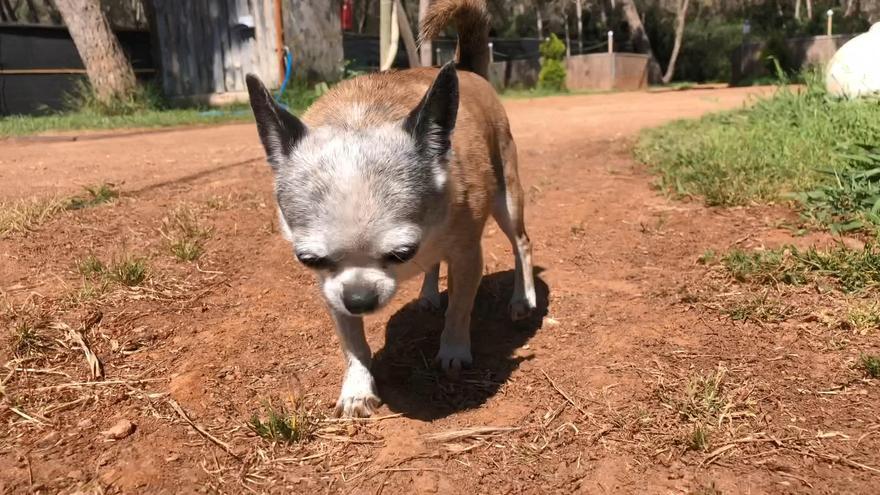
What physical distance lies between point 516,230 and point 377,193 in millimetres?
1484

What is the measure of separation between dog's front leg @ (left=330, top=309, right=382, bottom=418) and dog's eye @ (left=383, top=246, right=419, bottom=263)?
456 millimetres

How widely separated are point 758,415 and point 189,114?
38.1ft

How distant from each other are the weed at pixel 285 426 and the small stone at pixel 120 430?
1.48 ft

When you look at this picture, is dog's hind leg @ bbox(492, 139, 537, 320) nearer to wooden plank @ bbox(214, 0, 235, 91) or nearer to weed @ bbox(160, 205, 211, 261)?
weed @ bbox(160, 205, 211, 261)

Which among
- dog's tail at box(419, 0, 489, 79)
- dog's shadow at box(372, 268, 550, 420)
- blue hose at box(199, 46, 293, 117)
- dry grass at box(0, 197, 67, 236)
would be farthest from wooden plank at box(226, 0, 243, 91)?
dog's shadow at box(372, 268, 550, 420)

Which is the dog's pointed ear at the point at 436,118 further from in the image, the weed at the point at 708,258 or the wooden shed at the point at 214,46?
the wooden shed at the point at 214,46

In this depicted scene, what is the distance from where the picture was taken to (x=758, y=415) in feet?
7.88

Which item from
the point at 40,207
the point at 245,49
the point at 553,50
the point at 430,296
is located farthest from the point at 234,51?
the point at 553,50

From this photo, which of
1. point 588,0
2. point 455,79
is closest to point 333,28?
point 455,79

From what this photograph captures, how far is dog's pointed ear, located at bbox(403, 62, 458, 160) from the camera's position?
2453 millimetres

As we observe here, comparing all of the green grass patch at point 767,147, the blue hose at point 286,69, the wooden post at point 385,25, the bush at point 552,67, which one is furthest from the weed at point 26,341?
the bush at point 552,67

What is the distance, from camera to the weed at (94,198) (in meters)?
4.79

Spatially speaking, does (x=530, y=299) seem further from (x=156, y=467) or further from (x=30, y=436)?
(x=30, y=436)

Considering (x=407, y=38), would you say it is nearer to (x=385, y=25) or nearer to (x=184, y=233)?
(x=385, y=25)
